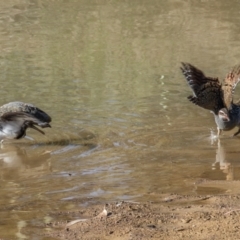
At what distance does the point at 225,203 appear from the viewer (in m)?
6.13

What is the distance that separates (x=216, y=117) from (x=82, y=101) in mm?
2212

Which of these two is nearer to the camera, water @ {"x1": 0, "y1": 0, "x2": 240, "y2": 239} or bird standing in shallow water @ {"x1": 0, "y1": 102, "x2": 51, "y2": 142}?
water @ {"x1": 0, "y1": 0, "x2": 240, "y2": 239}

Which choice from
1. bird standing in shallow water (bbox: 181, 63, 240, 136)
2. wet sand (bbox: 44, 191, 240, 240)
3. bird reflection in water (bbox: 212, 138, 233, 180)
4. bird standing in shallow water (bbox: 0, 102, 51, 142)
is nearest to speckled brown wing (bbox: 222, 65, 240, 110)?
bird standing in shallow water (bbox: 181, 63, 240, 136)

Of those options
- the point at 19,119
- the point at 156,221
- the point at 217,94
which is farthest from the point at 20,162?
the point at 156,221

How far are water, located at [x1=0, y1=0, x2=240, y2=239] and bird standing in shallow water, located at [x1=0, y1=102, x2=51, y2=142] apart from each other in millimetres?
199

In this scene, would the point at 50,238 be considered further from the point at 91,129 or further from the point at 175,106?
the point at 175,106

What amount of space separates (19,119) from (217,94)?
217 cm

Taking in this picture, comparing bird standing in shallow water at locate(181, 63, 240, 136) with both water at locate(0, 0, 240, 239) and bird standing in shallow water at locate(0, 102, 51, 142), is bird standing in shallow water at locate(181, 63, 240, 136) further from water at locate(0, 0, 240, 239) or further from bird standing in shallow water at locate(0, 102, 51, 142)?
bird standing in shallow water at locate(0, 102, 51, 142)

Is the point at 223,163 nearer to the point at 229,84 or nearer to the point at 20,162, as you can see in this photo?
the point at 229,84

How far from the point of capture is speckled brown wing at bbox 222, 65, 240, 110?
353 inches

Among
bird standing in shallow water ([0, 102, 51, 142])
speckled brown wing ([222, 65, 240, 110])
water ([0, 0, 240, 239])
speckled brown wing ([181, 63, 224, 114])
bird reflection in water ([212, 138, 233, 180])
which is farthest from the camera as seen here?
speckled brown wing ([222, 65, 240, 110])

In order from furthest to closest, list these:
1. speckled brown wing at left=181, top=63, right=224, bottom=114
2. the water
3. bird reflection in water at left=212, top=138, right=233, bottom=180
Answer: speckled brown wing at left=181, top=63, right=224, bottom=114, bird reflection in water at left=212, top=138, right=233, bottom=180, the water

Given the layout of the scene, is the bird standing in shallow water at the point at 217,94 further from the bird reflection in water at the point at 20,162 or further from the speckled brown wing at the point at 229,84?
the bird reflection in water at the point at 20,162

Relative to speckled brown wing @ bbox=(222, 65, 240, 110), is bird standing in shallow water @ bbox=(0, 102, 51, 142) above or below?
below
